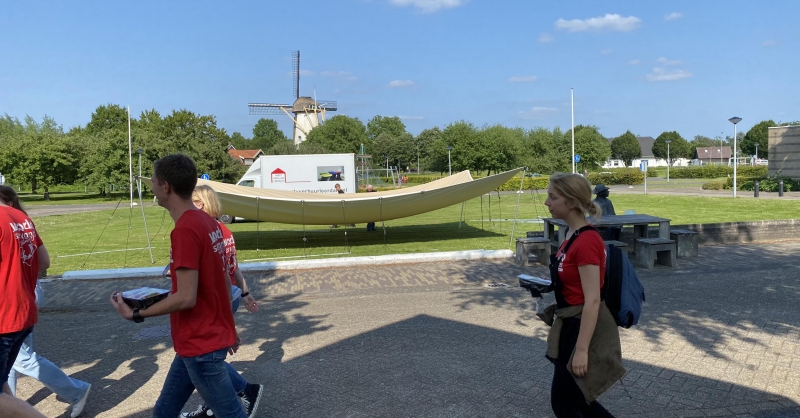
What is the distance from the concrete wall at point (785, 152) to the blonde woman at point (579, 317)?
34965mm

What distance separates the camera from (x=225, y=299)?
2.63 meters

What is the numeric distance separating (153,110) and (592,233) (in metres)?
66.7

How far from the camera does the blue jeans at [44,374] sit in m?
3.61

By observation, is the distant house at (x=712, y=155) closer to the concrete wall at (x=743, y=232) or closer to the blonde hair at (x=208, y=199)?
the concrete wall at (x=743, y=232)

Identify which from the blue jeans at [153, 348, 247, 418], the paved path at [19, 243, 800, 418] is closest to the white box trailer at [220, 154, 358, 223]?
the paved path at [19, 243, 800, 418]

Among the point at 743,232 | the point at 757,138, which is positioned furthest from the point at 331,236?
the point at 757,138

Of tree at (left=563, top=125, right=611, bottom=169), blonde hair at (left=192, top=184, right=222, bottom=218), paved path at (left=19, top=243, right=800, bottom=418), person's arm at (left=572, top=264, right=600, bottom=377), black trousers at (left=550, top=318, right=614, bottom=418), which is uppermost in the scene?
tree at (left=563, top=125, right=611, bottom=169)

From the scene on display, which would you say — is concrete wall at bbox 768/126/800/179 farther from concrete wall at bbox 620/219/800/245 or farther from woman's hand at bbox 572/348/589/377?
woman's hand at bbox 572/348/589/377

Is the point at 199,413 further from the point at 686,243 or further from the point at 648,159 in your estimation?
the point at 648,159

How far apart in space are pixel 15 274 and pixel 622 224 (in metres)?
7.69

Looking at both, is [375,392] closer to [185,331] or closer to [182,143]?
[185,331]

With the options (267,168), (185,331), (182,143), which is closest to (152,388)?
(185,331)

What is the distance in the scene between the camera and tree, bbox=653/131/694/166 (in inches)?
4158

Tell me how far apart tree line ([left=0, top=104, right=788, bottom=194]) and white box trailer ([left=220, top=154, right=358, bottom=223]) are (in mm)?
7154
